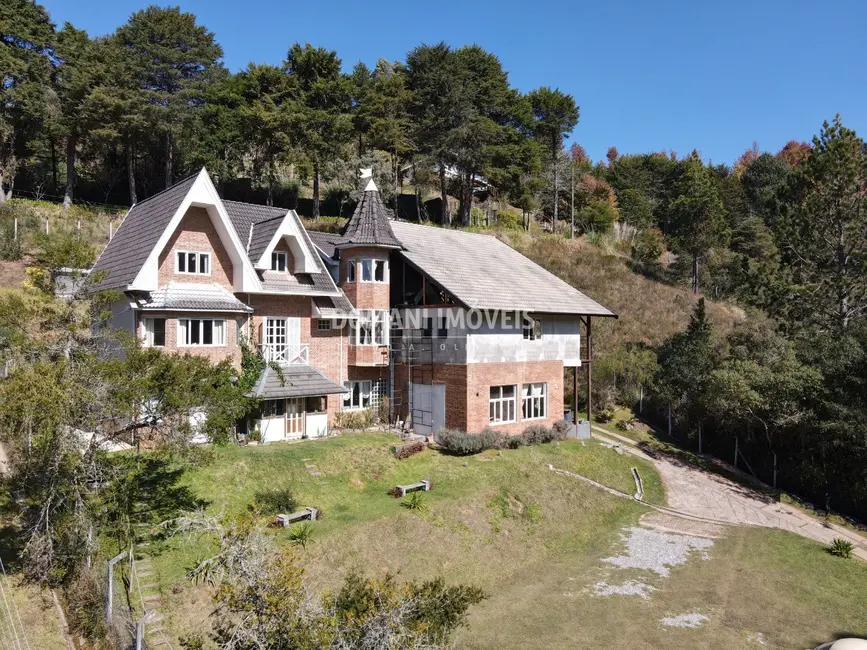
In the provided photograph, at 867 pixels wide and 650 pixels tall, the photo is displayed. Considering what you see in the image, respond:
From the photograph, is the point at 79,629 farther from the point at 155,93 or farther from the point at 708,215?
the point at 708,215

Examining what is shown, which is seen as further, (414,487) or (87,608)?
(414,487)

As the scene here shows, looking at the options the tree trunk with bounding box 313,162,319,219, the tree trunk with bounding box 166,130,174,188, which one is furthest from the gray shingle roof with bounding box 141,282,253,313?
the tree trunk with bounding box 166,130,174,188

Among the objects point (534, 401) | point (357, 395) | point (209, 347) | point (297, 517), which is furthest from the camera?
point (534, 401)

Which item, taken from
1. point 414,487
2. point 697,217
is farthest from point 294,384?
point 697,217

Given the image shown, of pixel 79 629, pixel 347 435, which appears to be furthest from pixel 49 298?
pixel 347 435

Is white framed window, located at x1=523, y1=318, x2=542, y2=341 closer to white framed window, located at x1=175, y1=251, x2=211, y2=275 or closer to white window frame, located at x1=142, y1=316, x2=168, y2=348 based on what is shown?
white framed window, located at x1=175, y1=251, x2=211, y2=275

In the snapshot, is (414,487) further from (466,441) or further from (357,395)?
(357,395)

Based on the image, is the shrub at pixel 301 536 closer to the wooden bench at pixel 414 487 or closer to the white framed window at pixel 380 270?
the wooden bench at pixel 414 487
